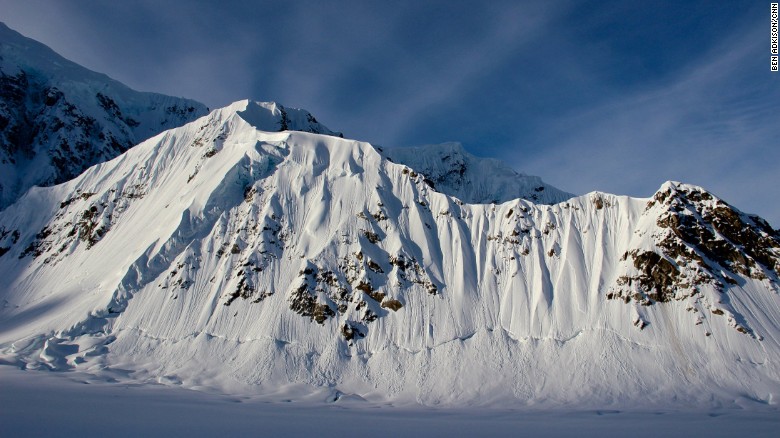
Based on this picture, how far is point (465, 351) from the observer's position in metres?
50.5

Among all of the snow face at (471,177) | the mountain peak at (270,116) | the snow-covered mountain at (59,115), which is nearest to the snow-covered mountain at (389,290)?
the mountain peak at (270,116)

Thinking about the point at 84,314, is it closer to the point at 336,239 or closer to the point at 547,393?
the point at 336,239

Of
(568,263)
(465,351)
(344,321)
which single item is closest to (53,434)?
(344,321)

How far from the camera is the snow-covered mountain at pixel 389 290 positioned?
46.9 metres

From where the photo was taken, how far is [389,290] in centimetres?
5628

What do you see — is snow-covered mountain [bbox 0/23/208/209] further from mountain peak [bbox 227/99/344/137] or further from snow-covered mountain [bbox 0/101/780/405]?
mountain peak [bbox 227/99/344/137]

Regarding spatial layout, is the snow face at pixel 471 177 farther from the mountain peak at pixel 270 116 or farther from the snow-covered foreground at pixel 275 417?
the snow-covered foreground at pixel 275 417

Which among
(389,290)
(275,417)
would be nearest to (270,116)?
Answer: (389,290)

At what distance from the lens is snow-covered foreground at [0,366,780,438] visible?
2327cm

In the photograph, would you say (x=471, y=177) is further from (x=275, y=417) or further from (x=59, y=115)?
(x=275, y=417)

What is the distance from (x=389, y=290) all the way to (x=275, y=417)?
28151 mm

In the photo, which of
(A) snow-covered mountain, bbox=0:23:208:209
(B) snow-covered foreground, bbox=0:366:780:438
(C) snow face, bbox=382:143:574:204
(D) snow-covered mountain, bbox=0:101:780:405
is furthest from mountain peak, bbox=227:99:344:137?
(B) snow-covered foreground, bbox=0:366:780:438

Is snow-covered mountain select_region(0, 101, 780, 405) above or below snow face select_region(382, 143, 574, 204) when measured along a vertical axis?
below

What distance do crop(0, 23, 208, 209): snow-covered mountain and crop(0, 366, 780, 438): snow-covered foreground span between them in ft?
251
